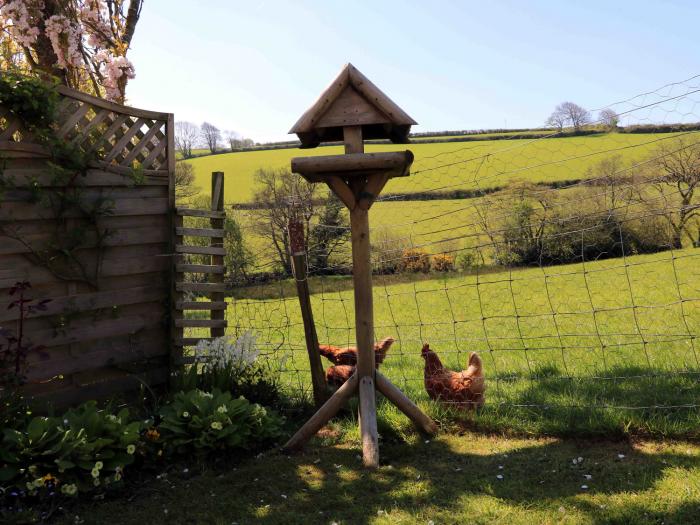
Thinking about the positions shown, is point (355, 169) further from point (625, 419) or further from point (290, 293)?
point (290, 293)

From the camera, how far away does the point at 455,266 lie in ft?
33.0

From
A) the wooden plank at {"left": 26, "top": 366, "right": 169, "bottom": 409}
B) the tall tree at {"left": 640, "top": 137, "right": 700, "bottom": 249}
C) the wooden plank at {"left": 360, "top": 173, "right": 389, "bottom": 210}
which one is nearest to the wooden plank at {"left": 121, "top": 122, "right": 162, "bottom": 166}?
the wooden plank at {"left": 26, "top": 366, "right": 169, "bottom": 409}

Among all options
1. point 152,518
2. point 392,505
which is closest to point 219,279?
point 152,518

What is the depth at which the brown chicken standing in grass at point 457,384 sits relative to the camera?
528 cm

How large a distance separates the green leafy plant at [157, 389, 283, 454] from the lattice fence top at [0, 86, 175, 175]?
8.48ft

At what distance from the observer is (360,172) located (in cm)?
487

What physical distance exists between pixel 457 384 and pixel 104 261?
3.61 m

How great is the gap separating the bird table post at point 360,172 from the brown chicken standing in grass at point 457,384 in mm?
363

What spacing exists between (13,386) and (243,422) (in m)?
1.89

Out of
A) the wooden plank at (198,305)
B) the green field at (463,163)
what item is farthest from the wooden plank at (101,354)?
the green field at (463,163)

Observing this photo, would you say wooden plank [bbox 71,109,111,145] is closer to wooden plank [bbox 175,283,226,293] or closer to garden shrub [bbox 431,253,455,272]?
wooden plank [bbox 175,283,226,293]

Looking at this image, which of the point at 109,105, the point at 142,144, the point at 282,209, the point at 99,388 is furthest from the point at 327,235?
the point at 99,388

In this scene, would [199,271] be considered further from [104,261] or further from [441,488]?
[441,488]

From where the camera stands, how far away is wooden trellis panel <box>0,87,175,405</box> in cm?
538
